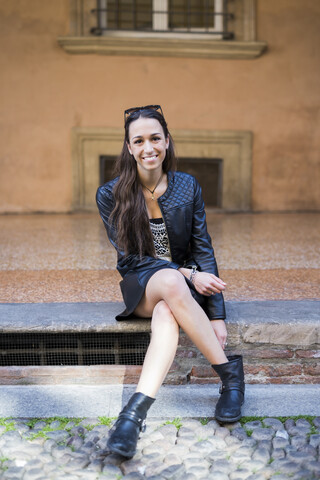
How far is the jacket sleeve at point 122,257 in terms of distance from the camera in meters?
2.29

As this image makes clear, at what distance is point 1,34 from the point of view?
714 centimetres

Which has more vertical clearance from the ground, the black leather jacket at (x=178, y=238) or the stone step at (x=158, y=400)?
the black leather jacket at (x=178, y=238)

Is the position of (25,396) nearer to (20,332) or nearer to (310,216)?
(20,332)

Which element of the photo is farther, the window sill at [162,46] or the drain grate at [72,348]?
the window sill at [162,46]

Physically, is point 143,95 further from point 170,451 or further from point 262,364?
point 170,451

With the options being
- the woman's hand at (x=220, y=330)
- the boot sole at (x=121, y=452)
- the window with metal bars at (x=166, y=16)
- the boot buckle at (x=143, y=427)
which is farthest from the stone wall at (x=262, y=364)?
the window with metal bars at (x=166, y=16)

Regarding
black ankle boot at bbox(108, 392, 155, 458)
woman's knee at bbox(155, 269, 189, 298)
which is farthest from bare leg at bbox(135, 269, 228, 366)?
black ankle boot at bbox(108, 392, 155, 458)

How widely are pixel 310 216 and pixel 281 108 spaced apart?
65.8 inches

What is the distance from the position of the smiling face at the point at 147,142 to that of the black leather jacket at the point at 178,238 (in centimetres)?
15

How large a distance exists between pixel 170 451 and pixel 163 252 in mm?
917

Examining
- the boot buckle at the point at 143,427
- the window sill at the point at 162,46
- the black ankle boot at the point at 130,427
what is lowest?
the boot buckle at the point at 143,427

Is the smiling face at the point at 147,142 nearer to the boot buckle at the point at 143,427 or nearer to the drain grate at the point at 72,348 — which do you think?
the drain grate at the point at 72,348

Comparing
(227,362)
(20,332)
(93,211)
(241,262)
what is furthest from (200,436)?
(93,211)

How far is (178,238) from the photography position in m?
2.35
